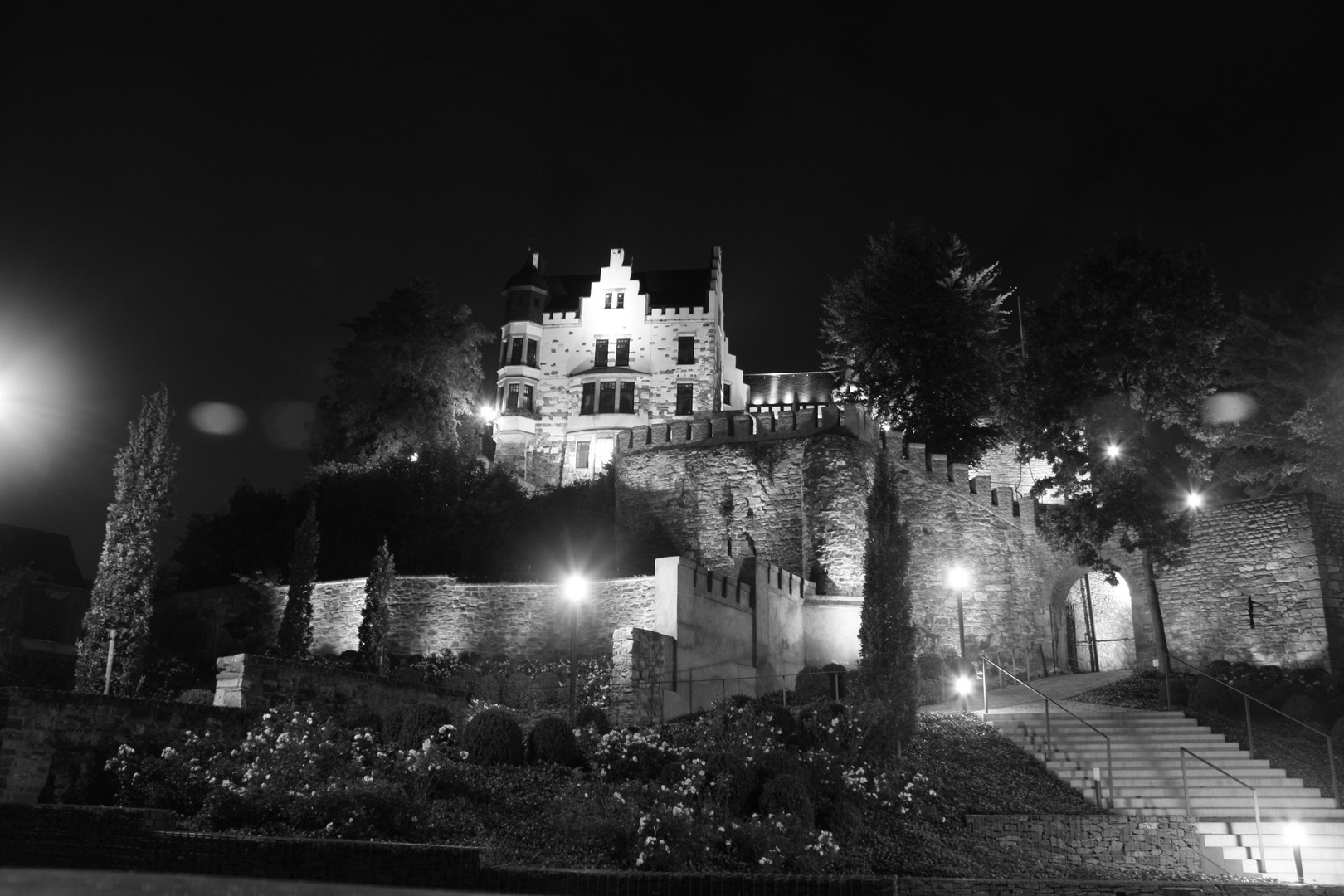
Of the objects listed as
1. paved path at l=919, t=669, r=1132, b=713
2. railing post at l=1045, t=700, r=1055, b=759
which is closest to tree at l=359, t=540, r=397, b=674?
paved path at l=919, t=669, r=1132, b=713

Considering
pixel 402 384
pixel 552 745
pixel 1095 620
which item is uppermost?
pixel 402 384

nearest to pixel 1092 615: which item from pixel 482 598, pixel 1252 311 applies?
→ pixel 1252 311

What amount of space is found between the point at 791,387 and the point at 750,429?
16.6 meters

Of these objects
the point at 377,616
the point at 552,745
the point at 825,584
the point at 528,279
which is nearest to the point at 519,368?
the point at 528,279

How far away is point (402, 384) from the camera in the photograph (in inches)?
1702

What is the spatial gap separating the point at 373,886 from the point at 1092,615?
87.1ft

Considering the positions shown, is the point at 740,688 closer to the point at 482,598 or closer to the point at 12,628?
the point at 482,598

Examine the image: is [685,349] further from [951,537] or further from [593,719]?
[593,719]

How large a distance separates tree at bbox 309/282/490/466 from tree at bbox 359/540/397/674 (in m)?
12.1

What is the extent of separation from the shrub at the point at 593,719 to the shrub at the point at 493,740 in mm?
2195

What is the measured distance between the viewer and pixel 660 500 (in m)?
33.2

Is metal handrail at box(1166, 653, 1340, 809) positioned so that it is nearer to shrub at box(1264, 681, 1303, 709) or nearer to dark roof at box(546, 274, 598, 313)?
shrub at box(1264, 681, 1303, 709)

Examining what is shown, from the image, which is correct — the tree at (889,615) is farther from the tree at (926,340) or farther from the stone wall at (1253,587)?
the tree at (926,340)

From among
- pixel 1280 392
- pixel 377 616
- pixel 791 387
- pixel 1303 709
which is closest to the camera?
pixel 1303 709
